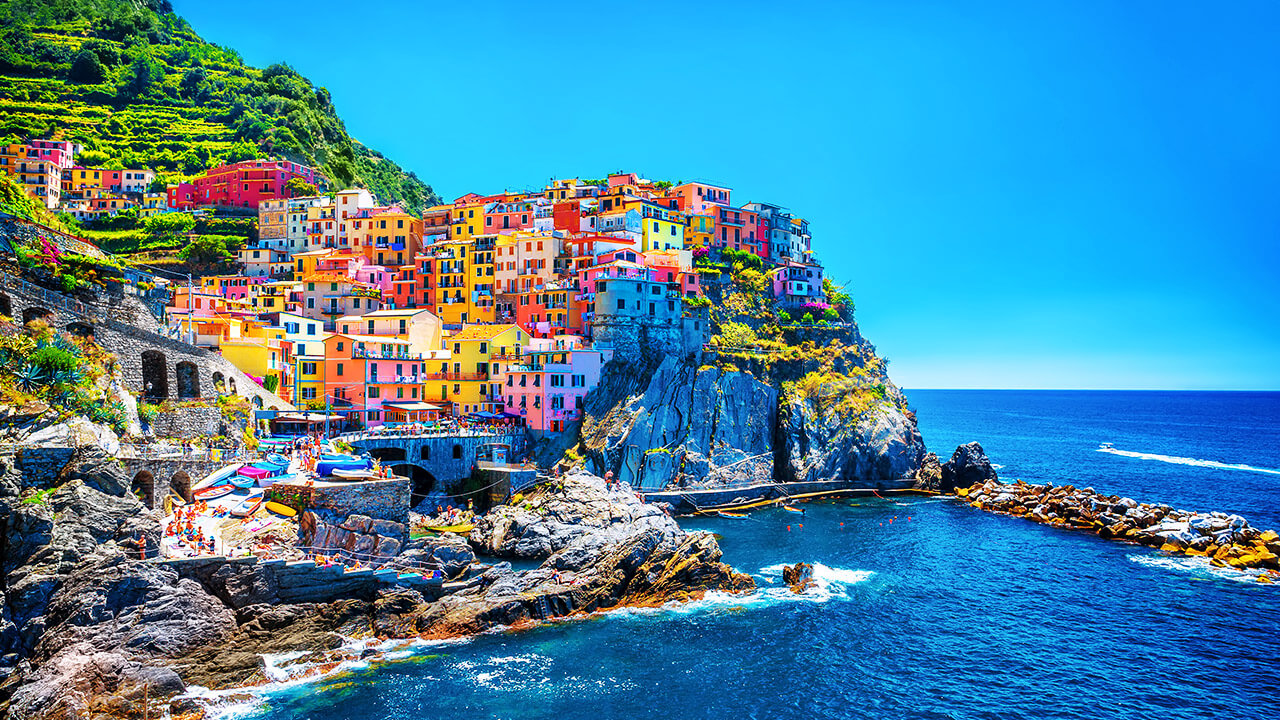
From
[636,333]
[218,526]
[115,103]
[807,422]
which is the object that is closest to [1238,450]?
[807,422]

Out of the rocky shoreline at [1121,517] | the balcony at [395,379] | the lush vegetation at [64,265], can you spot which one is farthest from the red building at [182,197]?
the rocky shoreline at [1121,517]

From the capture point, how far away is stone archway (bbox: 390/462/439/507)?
60.9 metres

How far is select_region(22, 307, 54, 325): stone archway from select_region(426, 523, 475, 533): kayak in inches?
997

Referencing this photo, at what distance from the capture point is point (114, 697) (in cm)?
2850

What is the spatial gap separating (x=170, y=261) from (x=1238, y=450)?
494ft

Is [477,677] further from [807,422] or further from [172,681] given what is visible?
[807,422]

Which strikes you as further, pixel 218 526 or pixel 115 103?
pixel 115 103

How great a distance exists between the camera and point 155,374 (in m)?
52.8

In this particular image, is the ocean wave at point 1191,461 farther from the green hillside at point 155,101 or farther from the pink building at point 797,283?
the green hillside at point 155,101

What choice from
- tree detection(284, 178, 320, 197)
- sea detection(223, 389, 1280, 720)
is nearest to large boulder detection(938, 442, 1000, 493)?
sea detection(223, 389, 1280, 720)

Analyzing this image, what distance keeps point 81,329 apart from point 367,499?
67.3 feet


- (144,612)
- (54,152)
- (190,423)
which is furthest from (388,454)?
(54,152)

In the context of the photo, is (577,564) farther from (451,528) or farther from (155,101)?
(155,101)

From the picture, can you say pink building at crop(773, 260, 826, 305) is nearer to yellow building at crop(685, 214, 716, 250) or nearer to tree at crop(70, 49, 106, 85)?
yellow building at crop(685, 214, 716, 250)
